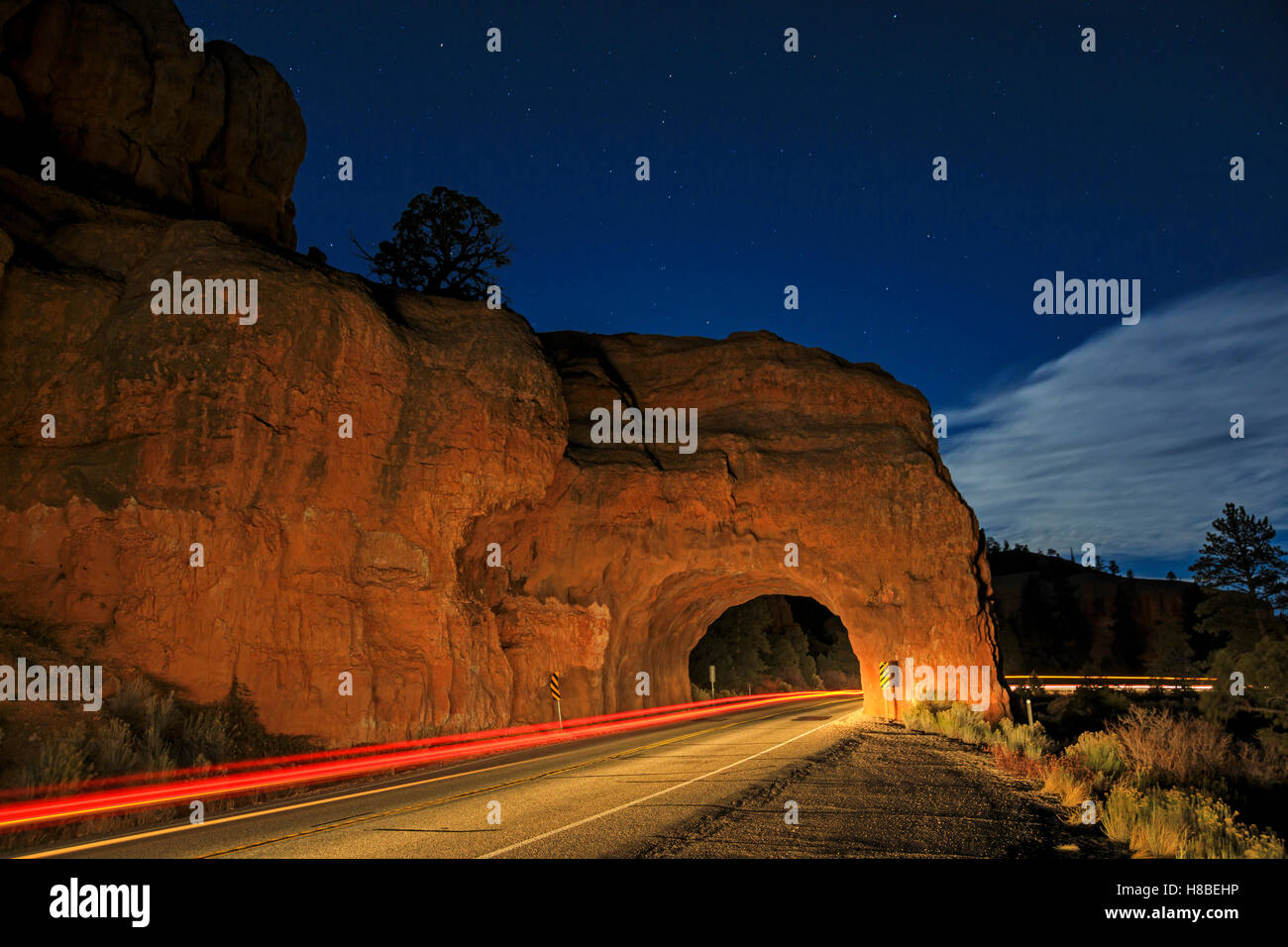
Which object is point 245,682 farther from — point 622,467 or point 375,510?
point 622,467

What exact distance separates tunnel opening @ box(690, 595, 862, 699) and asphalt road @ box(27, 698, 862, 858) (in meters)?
25.8

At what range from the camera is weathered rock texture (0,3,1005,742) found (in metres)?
17.3

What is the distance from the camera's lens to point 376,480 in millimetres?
20922

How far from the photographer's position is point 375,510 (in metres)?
20.8

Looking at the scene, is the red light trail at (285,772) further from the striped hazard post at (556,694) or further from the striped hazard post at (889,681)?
the striped hazard post at (889,681)

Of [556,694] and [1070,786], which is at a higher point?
[1070,786]

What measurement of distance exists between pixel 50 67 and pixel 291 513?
14.5 metres

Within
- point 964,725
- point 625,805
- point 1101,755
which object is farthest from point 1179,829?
point 964,725

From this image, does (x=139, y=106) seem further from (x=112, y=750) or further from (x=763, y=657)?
(x=763, y=657)

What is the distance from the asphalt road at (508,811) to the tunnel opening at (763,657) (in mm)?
25757

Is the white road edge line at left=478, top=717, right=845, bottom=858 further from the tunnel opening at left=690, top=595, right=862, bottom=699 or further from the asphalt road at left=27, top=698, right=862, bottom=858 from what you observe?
the tunnel opening at left=690, top=595, right=862, bottom=699

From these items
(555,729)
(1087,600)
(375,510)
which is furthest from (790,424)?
(1087,600)

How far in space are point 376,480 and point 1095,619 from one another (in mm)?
85906
